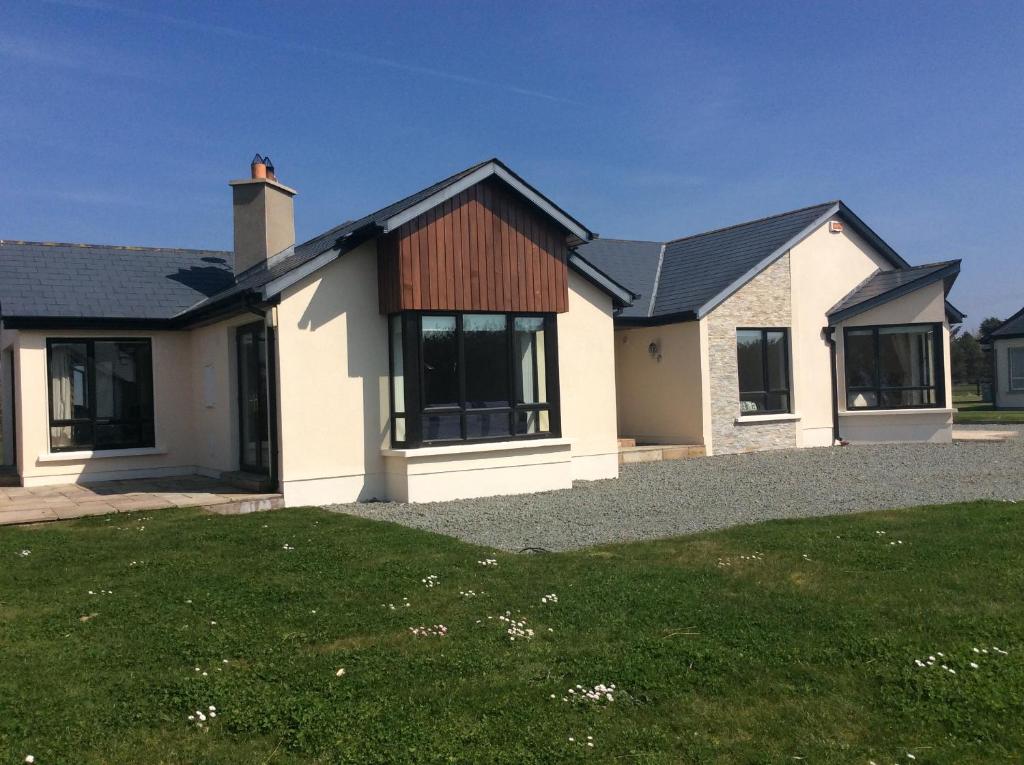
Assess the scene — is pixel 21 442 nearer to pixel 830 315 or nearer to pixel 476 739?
pixel 476 739

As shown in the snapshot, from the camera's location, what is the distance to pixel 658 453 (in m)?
18.3

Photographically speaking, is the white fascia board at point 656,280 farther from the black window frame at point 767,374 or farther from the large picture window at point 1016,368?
the large picture window at point 1016,368

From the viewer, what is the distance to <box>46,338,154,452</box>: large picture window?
14.7 meters

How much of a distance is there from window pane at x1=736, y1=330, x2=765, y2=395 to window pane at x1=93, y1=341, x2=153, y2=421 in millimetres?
12526

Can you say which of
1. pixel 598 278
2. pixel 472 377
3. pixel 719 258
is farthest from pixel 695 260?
pixel 472 377

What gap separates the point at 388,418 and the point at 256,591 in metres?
5.94

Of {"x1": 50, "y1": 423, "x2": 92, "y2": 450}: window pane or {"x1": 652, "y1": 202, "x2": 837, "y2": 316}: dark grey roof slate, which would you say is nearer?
{"x1": 50, "y1": 423, "x2": 92, "y2": 450}: window pane

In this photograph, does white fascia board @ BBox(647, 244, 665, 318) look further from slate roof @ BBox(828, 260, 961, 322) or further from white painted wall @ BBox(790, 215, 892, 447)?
slate roof @ BBox(828, 260, 961, 322)

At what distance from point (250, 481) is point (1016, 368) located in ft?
115

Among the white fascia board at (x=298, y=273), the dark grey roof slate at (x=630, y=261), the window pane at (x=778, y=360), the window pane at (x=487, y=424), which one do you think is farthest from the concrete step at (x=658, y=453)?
the white fascia board at (x=298, y=273)

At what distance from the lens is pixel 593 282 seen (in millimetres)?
15406

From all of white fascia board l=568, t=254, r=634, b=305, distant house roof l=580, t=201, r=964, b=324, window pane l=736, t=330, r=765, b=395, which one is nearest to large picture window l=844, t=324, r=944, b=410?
distant house roof l=580, t=201, r=964, b=324

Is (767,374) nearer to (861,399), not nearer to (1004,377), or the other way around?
(861,399)

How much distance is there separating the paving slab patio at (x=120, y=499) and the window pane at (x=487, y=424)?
3002 mm
